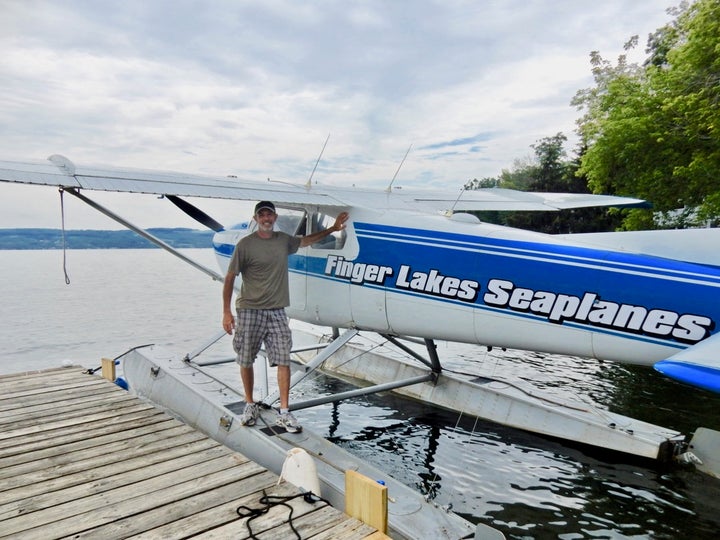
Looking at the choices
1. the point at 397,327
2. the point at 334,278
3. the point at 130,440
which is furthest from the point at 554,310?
the point at 130,440

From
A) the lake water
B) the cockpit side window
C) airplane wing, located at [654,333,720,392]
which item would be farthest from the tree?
airplane wing, located at [654,333,720,392]

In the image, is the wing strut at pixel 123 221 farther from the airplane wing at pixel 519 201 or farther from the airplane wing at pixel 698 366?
the airplane wing at pixel 698 366

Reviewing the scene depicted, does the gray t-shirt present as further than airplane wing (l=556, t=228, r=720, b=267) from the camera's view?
Yes

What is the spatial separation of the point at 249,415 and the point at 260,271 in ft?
4.49

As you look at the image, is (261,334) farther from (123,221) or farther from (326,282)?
(123,221)

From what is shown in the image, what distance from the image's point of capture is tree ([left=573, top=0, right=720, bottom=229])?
38.9 feet

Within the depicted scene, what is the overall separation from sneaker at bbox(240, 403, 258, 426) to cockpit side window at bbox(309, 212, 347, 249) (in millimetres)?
1863

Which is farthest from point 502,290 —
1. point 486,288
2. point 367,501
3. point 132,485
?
point 132,485

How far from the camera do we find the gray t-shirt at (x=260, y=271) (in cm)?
430

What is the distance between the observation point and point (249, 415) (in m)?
4.48

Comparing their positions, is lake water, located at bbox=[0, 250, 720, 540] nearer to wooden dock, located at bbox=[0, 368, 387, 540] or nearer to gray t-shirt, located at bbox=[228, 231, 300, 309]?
wooden dock, located at bbox=[0, 368, 387, 540]

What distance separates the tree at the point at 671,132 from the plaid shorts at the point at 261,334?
→ 1167cm

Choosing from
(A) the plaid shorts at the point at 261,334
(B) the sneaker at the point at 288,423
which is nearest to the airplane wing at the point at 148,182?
(A) the plaid shorts at the point at 261,334

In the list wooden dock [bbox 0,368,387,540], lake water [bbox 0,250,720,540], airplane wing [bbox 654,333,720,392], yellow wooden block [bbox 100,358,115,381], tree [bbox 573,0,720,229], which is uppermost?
tree [bbox 573,0,720,229]
